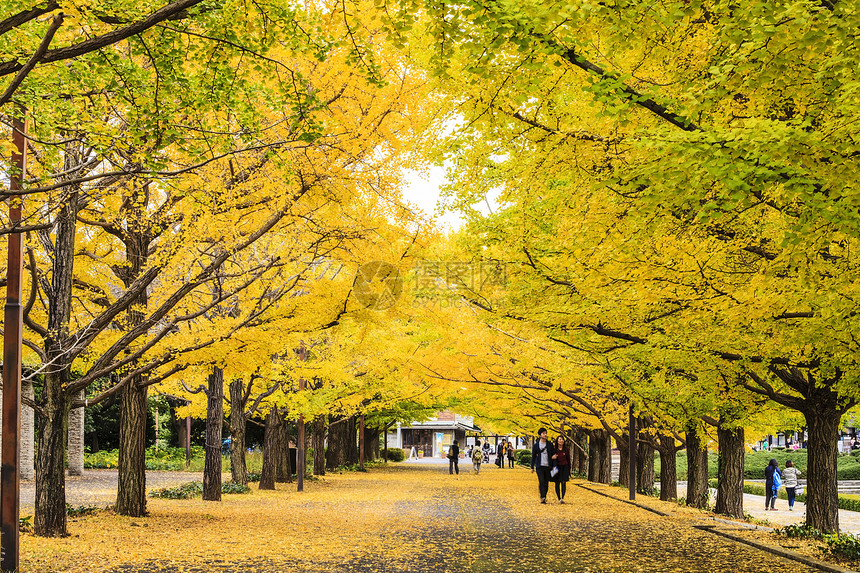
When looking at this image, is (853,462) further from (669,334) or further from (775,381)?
(669,334)

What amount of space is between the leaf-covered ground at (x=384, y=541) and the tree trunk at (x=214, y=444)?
0.40 meters

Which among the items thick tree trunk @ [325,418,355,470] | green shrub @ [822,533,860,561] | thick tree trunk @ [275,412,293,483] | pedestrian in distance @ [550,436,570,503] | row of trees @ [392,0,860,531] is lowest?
thick tree trunk @ [325,418,355,470]

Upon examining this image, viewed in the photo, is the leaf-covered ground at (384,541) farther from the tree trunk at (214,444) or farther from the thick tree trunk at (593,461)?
the thick tree trunk at (593,461)

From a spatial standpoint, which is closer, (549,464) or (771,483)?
(549,464)

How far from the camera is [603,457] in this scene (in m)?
32.7

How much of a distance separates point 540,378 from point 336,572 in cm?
1517

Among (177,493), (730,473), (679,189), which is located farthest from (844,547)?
(177,493)

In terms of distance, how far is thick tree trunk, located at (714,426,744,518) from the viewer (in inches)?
694

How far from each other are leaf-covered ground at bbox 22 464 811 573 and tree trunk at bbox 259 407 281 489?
188 inches

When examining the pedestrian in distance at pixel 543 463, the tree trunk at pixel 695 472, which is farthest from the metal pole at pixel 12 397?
the tree trunk at pixel 695 472

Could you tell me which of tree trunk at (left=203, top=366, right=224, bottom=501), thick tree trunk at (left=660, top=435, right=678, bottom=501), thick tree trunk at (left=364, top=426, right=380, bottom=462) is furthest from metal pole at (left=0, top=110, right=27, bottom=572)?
thick tree trunk at (left=364, top=426, right=380, bottom=462)

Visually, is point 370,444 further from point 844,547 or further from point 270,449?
point 844,547

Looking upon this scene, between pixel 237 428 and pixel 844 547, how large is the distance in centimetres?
1628

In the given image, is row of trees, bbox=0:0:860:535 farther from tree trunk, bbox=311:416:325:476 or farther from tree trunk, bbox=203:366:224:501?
tree trunk, bbox=311:416:325:476
